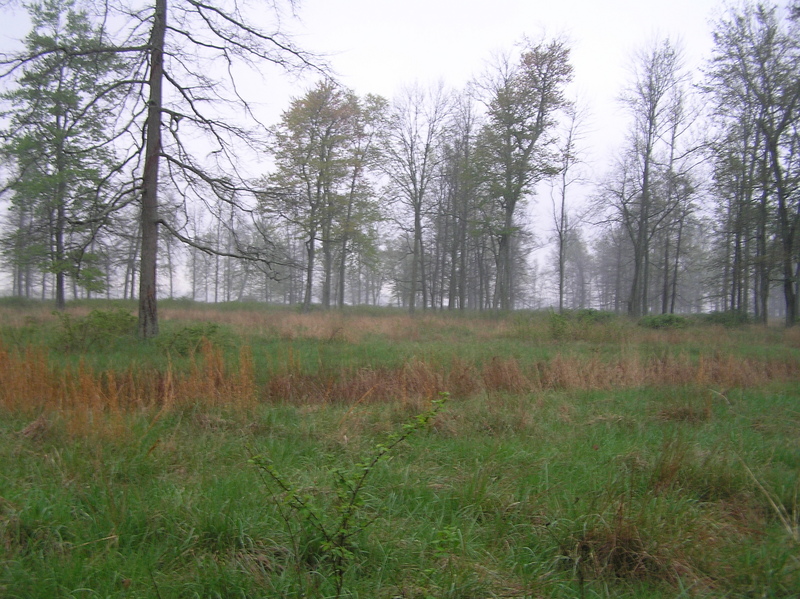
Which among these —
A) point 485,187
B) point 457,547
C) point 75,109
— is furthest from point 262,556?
point 485,187

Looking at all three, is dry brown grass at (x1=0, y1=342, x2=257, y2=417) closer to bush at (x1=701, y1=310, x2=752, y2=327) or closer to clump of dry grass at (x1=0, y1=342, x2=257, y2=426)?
clump of dry grass at (x1=0, y1=342, x2=257, y2=426)

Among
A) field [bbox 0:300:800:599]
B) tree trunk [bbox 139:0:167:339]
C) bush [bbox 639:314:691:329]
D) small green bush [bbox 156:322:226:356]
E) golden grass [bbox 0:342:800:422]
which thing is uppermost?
tree trunk [bbox 139:0:167:339]

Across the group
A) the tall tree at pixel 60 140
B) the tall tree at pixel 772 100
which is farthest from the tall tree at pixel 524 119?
the tall tree at pixel 60 140

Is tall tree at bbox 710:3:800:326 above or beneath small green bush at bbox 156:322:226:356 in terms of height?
above

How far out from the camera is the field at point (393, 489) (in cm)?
254

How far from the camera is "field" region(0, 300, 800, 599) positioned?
254 cm

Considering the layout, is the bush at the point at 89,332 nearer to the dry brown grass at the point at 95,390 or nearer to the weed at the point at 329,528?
the dry brown grass at the point at 95,390

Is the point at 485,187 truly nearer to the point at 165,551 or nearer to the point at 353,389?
the point at 353,389

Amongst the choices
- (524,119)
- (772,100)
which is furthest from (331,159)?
(772,100)

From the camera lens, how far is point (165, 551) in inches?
106

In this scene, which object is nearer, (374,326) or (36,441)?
(36,441)

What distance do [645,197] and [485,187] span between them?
9.78 m

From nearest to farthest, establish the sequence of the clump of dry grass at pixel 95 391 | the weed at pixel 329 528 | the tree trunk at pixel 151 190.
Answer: the weed at pixel 329 528 → the clump of dry grass at pixel 95 391 → the tree trunk at pixel 151 190

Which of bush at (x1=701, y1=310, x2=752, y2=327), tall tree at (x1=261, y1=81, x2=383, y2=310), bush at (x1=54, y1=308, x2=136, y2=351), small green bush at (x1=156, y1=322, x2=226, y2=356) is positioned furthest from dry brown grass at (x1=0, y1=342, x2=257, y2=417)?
bush at (x1=701, y1=310, x2=752, y2=327)
